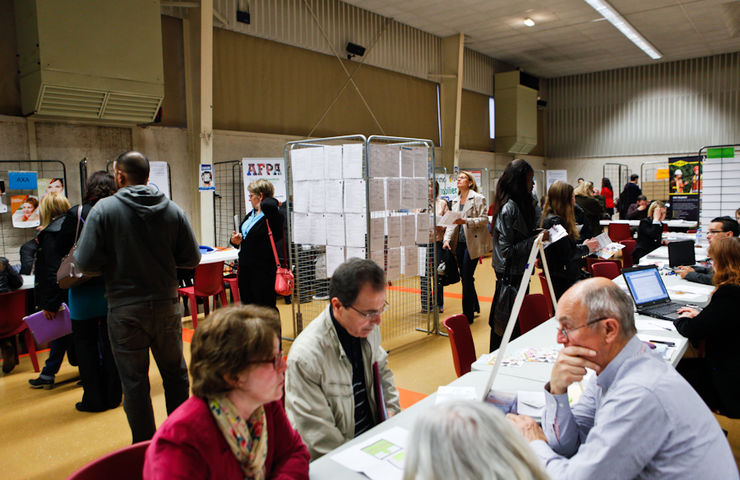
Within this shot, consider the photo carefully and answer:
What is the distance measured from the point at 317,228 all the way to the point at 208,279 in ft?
4.99

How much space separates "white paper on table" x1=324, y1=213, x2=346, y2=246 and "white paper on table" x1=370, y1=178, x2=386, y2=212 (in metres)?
0.33

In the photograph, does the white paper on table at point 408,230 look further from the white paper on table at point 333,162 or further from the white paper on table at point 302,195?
the white paper on table at point 302,195

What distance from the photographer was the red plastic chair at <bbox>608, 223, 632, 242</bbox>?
9180mm

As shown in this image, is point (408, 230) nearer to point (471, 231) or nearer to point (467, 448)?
point (471, 231)

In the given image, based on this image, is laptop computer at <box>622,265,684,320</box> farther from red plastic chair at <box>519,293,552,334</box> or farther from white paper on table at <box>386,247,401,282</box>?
white paper on table at <box>386,247,401,282</box>

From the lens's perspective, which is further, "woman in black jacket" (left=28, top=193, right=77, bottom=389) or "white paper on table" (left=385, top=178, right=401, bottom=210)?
"white paper on table" (left=385, top=178, right=401, bottom=210)

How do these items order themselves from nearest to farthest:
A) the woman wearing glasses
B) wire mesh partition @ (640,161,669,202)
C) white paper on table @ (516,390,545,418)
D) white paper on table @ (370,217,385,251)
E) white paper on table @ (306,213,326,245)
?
1. the woman wearing glasses
2. white paper on table @ (516,390,545,418)
3. white paper on table @ (370,217,385,251)
4. white paper on table @ (306,213,326,245)
5. wire mesh partition @ (640,161,669,202)

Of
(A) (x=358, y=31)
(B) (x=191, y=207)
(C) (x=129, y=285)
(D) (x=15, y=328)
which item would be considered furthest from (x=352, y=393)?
(A) (x=358, y=31)

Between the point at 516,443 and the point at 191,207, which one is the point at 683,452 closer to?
the point at 516,443

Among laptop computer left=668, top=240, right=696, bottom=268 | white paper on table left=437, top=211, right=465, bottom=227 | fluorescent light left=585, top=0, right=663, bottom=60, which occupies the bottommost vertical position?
laptop computer left=668, top=240, right=696, bottom=268

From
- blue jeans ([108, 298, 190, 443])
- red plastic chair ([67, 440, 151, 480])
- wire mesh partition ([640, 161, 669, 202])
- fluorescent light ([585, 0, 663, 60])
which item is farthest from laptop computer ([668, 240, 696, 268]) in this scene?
wire mesh partition ([640, 161, 669, 202])

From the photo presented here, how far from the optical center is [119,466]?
159 cm

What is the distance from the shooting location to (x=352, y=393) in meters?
2.07

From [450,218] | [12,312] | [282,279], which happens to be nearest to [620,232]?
[450,218]
